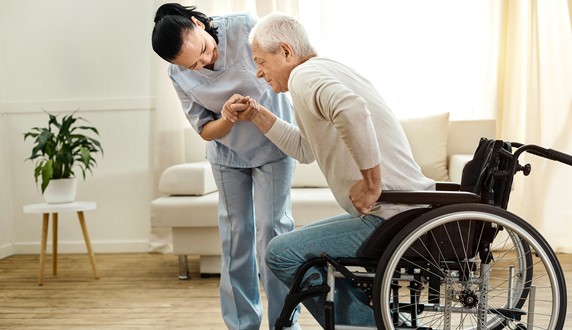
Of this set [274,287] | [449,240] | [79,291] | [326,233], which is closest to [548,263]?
[449,240]

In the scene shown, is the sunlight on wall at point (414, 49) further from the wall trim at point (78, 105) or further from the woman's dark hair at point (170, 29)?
the woman's dark hair at point (170, 29)

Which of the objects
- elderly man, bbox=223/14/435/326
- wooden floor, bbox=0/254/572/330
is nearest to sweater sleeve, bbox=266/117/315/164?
elderly man, bbox=223/14/435/326

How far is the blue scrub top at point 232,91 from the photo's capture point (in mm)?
2330

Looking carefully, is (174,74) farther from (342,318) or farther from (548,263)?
(548,263)

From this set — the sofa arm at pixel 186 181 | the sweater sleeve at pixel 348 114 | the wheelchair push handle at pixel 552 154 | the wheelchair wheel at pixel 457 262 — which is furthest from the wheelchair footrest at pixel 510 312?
the sofa arm at pixel 186 181

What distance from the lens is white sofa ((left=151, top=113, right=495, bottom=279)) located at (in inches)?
139

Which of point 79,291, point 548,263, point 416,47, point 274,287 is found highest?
point 416,47

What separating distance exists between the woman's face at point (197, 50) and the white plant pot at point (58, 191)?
5.60ft

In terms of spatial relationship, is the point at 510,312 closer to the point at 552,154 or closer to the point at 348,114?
the point at 552,154

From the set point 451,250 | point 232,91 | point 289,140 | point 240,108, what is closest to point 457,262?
point 451,250

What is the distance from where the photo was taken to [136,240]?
14.6 ft

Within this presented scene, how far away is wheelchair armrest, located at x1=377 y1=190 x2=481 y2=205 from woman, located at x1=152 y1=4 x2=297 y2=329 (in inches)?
25.2

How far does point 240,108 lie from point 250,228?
49 cm

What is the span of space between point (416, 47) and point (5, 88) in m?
2.41
